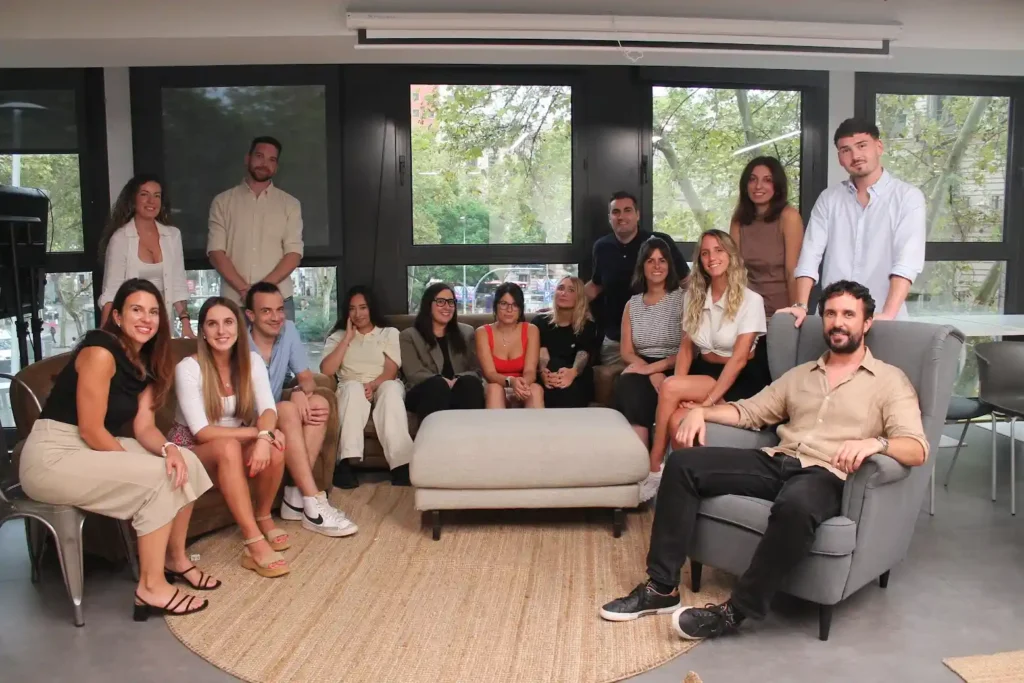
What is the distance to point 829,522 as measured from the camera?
266cm

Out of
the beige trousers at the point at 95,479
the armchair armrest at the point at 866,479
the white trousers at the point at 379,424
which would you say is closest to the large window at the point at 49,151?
the white trousers at the point at 379,424

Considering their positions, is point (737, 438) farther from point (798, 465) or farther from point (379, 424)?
point (379, 424)

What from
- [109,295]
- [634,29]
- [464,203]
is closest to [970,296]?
[634,29]

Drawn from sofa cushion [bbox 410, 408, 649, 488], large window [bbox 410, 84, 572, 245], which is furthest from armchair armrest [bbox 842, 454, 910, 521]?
large window [bbox 410, 84, 572, 245]

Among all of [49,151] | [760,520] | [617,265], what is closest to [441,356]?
[617,265]

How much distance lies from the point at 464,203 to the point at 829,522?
3590mm

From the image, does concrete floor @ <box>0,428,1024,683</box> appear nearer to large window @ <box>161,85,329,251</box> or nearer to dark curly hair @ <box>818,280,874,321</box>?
dark curly hair @ <box>818,280,874,321</box>

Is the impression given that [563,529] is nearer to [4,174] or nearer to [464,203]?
[464,203]

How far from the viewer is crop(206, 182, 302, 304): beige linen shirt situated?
5012 millimetres

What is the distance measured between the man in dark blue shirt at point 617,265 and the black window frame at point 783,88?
0.61 metres

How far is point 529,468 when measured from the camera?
3633mm

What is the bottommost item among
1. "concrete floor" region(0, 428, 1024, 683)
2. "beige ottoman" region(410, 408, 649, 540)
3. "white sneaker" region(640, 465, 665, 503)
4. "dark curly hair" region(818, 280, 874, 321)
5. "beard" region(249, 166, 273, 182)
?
"concrete floor" region(0, 428, 1024, 683)

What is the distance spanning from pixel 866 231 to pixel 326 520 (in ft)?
8.93

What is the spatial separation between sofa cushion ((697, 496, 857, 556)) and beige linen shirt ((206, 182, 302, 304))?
3.18 metres
